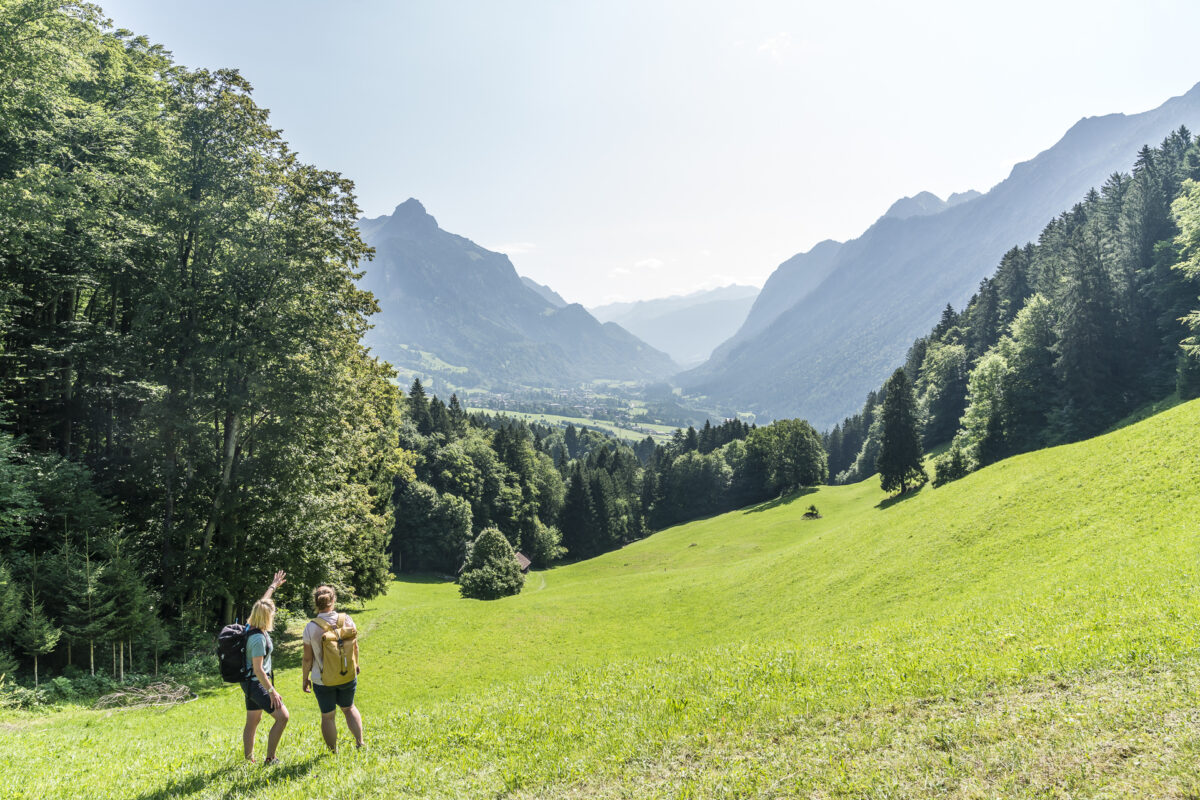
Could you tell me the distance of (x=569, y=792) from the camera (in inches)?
329

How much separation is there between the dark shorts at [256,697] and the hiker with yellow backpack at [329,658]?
903 millimetres

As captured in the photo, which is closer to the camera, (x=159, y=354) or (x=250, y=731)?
(x=250, y=731)

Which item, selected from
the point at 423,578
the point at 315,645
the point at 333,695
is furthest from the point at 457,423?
the point at 315,645

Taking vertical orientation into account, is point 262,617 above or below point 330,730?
above

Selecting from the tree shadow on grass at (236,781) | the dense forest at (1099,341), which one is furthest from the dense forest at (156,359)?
the dense forest at (1099,341)

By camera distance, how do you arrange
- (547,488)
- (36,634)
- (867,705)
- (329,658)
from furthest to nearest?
(547,488), (36,634), (867,705), (329,658)

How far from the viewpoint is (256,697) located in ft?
32.8

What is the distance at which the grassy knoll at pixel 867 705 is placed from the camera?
773 centimetres

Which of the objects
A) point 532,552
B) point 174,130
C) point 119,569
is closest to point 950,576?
point 119,569

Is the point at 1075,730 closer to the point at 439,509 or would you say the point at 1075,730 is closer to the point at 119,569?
the point at 119,569

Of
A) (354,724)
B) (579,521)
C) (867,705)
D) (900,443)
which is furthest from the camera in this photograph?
(579,521)

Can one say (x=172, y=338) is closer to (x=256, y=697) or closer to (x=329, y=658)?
(x=256, y=697)

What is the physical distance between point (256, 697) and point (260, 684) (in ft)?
0.78

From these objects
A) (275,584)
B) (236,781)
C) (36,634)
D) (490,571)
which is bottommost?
(490,571)
